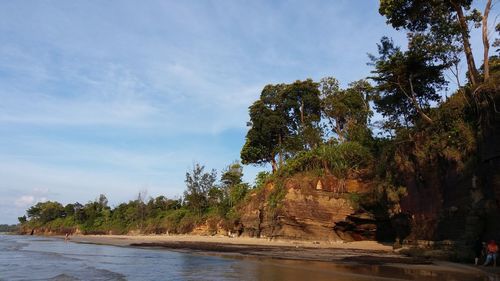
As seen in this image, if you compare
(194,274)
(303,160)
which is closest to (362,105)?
(303,160)

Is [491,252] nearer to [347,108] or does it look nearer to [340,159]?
[340,159]

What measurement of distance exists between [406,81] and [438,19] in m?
4.38

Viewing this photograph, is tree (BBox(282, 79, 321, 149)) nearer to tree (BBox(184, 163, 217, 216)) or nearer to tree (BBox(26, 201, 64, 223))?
tree (BBox(184, 163, 217, 216))

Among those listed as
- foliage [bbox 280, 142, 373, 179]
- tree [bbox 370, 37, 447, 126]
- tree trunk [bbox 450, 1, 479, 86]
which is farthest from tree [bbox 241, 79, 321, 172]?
tree trunk [bbox 450, 1, 479, 86]

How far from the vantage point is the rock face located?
34406 millimetres

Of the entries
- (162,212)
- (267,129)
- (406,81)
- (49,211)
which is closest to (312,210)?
(406,81)

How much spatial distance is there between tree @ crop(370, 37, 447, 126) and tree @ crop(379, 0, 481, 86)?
4.81ft

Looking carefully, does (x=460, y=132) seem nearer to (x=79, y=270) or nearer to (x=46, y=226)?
(x=79, y=270)

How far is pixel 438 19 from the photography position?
84.1 ft

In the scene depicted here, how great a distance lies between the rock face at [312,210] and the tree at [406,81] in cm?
770

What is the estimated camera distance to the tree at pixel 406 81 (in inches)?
1057

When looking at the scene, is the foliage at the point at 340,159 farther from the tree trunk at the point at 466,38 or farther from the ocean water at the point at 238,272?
the ocean water at the point at 238,272

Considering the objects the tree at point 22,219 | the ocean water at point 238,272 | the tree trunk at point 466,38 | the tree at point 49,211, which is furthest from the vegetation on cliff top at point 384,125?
the tree at point 22,219

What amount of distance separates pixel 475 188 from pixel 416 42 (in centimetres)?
1047
